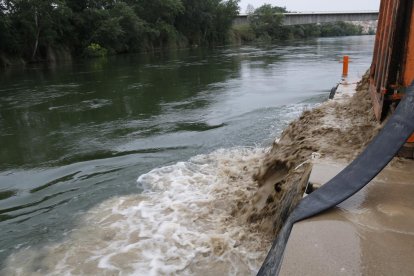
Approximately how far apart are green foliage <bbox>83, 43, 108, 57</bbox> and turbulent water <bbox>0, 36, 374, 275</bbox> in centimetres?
2192

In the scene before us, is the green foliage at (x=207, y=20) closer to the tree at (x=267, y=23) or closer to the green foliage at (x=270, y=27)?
the green foliage at (x=270, y=27)

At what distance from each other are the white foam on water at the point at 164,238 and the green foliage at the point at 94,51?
31924 mm

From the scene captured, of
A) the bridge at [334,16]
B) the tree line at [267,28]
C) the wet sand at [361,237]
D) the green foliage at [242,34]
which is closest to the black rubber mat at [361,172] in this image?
the wet sand at [361,237]

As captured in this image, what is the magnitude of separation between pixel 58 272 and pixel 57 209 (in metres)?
1.67

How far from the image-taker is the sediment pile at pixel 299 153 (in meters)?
4.25

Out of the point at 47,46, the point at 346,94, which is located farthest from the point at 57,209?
the point at 47,46

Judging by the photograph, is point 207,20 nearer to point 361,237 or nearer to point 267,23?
point 267,23

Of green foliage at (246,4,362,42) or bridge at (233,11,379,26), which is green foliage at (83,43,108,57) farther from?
bridge at (233,11,379,26)

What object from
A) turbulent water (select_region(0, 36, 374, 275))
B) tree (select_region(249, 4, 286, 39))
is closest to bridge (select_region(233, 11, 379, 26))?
tree (select_region(249, 4, 286, 39))

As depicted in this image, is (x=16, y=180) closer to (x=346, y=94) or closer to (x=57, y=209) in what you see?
(x=57, y=209)

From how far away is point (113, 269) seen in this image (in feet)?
13.5

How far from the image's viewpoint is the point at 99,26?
122 ft

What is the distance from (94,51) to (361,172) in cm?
3556

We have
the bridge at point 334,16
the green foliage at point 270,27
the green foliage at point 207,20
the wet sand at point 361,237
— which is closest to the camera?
the wet sand at point 361,237
